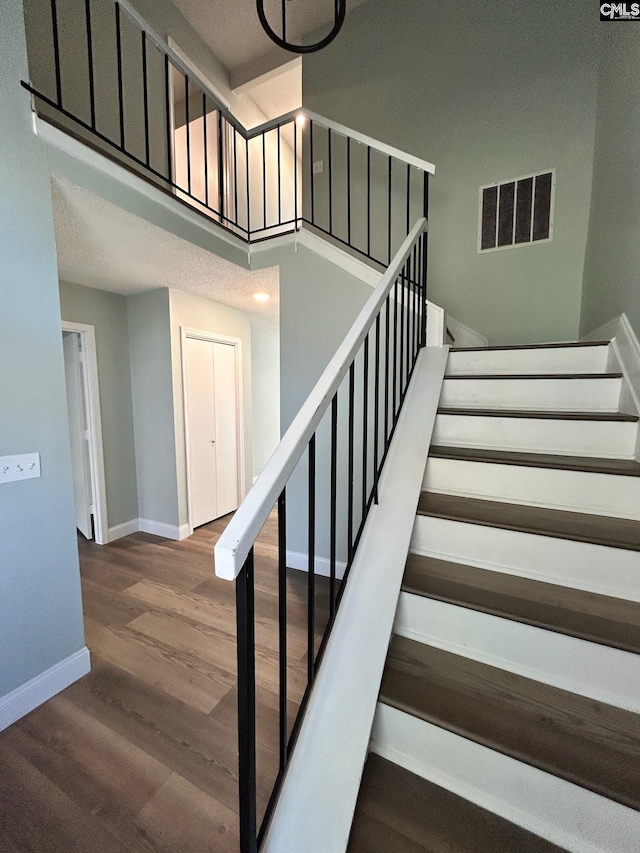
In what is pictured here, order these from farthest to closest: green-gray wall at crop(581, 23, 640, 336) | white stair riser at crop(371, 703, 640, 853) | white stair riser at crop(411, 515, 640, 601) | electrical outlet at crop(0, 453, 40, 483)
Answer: green-gray wall at crop(581, 23, 640, 336)
electrical outlet at crop(0, 453, 40, 483)
white stair riser at crop(411, 515, 640, 601)
white stair riser at crop(371, 703, 640, 853)

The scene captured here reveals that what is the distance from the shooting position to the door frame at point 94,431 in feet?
10.3

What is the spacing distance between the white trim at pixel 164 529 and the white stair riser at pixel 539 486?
2.71 meters

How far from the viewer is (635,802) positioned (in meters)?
0.77

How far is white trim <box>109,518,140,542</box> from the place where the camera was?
3383 mm

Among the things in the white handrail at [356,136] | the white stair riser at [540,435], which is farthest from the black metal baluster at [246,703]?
the white handrail at [356,136]

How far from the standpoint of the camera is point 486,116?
9.62ft

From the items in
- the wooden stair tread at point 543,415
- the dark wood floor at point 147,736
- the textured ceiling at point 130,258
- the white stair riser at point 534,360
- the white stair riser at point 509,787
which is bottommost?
the dark wood floor at point 147,736

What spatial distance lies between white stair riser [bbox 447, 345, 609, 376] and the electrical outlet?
7.07ft

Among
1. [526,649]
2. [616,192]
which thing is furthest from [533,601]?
[616,192]

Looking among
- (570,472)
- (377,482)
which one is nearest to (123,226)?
(377,482)

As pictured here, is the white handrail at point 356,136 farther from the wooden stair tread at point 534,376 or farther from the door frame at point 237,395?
the door frame at point 237,395

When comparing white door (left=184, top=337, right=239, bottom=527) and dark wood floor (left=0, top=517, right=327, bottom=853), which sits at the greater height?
white door (left=184, top=337, right=239, bottom=527)

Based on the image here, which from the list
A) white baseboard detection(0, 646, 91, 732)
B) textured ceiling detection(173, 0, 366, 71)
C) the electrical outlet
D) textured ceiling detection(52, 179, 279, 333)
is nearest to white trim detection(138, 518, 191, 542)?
white baseboard detection(0, 646, 91, 732)

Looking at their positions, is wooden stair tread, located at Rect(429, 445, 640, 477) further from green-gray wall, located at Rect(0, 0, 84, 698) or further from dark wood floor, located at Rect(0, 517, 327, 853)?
green-gray wall, located at Rect(0, 0, 84, 698)
